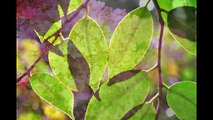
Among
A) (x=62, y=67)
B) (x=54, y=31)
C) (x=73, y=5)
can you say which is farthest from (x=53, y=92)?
(x=73, y=5)

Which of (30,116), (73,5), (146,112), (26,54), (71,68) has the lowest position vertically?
(146,112)

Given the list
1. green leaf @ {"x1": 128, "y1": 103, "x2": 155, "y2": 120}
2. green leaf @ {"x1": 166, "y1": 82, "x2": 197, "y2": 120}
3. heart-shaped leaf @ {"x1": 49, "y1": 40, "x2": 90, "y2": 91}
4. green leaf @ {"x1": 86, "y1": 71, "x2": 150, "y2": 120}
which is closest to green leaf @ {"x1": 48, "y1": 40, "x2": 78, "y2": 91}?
heart-shaped leaf @ {"x1": 49, "y1": 40, "x2": 90, "y2": 91}

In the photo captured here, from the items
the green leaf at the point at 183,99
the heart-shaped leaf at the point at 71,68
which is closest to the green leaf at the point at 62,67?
the heart-shaped leaf at the point at 71,68

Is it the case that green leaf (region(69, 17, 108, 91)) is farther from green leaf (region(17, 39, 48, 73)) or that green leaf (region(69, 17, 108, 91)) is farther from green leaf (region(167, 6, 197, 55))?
green leaf (region(167, 6, 197, 55))

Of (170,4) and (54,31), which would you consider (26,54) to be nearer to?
(54,31)
